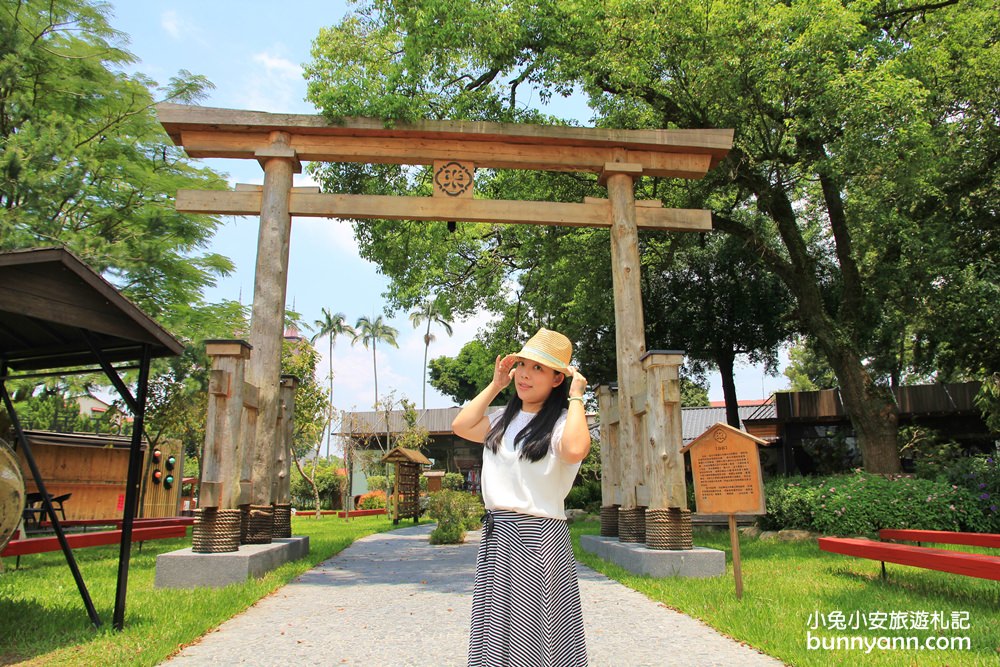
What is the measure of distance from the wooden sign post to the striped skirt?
3.31 m

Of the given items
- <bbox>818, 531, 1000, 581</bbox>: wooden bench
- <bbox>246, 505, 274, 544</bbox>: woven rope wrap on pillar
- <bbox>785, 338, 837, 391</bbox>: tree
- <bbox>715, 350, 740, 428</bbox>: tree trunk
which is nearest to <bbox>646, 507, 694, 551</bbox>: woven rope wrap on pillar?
<bbox>818, 531, 1000, 581</bbox>: wooden bench

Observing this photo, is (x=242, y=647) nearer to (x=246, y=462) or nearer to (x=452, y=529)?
(x=246, y=462)

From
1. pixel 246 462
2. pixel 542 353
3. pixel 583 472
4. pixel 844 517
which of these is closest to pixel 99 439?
pixel 246 462

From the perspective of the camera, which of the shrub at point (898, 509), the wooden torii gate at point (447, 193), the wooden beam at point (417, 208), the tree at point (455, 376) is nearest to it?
the wooden torii gate at point (447, 193)

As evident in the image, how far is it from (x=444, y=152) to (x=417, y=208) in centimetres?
88

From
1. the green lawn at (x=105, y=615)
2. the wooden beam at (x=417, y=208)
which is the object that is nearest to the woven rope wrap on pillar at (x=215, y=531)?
the green lawn at (x=105, y=615)

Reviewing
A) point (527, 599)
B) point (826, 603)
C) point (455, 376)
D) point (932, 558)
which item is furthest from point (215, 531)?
point (455, 376)

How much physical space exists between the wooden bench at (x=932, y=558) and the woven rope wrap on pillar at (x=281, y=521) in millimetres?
6878

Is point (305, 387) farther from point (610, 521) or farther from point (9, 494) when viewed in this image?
point (9, 494)

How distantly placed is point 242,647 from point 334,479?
34627 millimetres

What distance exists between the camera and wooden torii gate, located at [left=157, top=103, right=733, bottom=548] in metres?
8.37

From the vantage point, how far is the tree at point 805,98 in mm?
9859

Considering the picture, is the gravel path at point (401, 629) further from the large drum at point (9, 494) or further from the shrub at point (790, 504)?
the shrub at point (790, 504)

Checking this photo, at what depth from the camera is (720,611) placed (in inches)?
211
